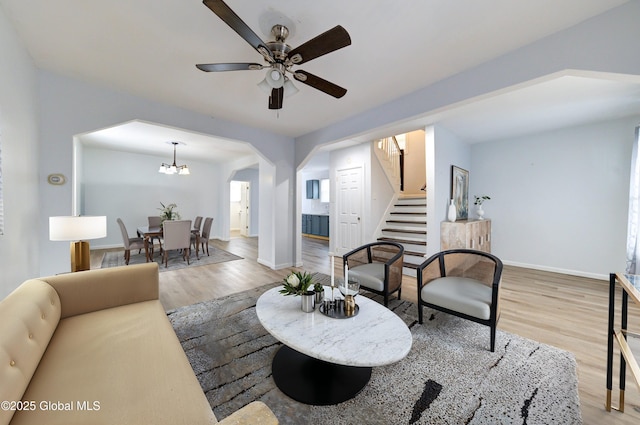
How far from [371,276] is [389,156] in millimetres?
3906

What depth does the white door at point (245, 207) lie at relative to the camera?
887cm

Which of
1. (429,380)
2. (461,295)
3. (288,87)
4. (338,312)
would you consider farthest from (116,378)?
(461,295)

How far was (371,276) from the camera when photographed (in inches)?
108

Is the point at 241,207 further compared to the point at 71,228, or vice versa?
the point at 241,207

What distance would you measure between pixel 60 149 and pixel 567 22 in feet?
15.8

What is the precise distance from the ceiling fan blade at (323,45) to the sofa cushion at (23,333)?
2103 millimetres

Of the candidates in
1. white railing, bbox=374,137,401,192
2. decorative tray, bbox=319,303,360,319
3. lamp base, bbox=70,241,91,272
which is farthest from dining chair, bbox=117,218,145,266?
white railing, bbox=374,137,401,192

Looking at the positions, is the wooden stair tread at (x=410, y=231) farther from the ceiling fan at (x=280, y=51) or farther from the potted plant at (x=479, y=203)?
the ceiling fan at (x=280, y=51)

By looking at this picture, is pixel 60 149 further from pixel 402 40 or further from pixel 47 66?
pixel 402 40

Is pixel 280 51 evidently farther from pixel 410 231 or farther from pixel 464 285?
pixel 410 231

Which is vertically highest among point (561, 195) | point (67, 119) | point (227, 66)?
point (227, 66)

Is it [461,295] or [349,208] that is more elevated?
[349,208]

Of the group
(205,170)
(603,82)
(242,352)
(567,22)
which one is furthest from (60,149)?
(603,82)

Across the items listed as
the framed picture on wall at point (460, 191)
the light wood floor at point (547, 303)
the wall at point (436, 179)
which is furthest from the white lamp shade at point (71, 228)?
the framed picture on wall at point (460, 191)
